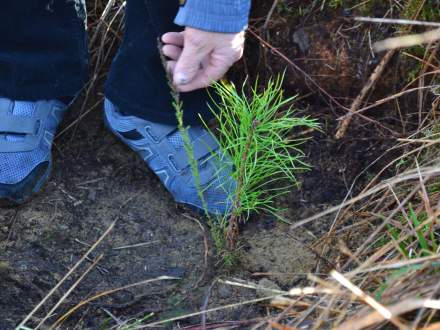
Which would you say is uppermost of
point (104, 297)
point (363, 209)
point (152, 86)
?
point (152, 86)

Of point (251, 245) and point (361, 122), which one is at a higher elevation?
point (361, 122)

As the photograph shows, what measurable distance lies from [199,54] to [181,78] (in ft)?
0.29

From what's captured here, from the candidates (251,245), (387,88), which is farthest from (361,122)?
(251,245)

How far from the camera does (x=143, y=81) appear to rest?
6.15ft

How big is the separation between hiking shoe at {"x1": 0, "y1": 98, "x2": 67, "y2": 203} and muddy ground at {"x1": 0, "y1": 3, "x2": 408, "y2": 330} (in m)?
0.04

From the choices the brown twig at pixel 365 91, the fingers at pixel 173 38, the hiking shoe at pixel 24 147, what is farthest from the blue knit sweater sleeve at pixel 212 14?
the hiking shoe at pixel 24 147

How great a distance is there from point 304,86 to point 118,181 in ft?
1.96

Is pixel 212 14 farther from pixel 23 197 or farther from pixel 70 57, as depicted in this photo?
pixel 23 197

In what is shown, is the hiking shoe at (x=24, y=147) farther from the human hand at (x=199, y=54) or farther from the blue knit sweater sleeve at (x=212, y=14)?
the blue knit sweater sleeve at (x=212, y=14)

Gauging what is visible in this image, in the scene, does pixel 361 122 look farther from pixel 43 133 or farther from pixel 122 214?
pixel 43 133

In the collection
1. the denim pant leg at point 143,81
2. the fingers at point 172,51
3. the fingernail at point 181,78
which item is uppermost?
the fingers at point 172,51

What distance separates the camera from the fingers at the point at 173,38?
174 centimetres

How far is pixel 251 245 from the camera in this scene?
1.73 meters

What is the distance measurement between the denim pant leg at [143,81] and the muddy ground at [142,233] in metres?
0.17
